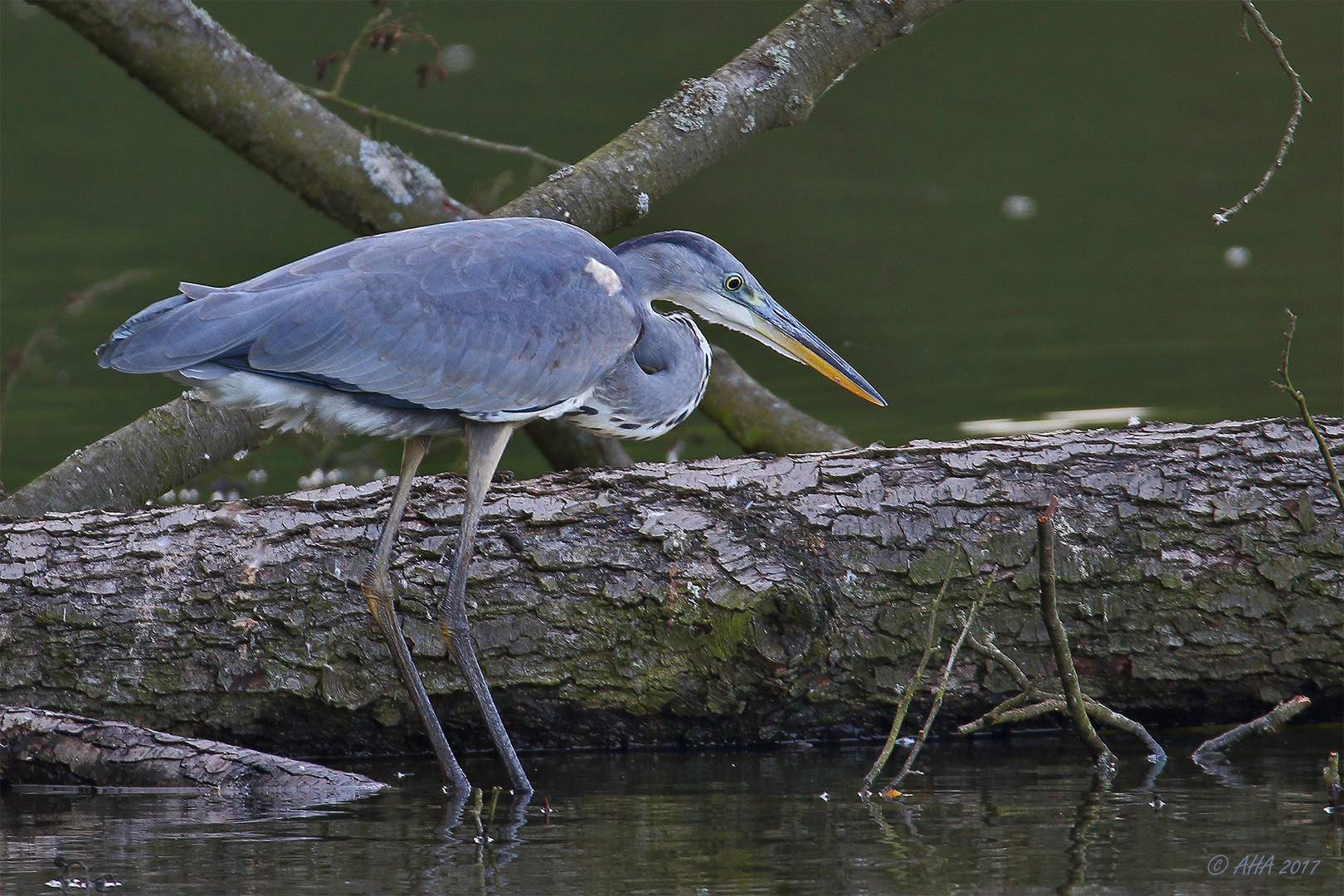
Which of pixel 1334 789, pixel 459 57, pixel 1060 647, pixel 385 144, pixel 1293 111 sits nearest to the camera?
pixel 1334 789

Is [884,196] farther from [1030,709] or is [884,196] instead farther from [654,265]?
[1030,709]

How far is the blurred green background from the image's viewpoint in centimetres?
994

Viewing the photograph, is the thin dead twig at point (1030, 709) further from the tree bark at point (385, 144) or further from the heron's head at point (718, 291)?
the tree bark at point (385, 144)

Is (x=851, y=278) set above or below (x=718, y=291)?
above

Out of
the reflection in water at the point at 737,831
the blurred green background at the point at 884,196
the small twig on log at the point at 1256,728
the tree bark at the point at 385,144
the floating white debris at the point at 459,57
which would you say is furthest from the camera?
the floating white debris at the point at 459,57

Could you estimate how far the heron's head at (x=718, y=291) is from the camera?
17.2 ft

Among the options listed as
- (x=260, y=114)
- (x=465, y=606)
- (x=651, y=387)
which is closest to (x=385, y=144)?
(x=260, y=114)

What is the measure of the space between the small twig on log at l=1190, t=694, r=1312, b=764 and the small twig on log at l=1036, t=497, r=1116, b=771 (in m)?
0.26

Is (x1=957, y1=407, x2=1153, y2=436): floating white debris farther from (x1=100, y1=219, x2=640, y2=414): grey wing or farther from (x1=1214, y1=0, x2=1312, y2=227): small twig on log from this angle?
(x1=100, y1=219, x2=640, y2=414): grey wing

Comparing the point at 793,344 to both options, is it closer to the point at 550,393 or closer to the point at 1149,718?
the point at 550,393

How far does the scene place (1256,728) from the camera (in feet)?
14.3

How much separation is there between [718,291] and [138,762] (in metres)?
2.38

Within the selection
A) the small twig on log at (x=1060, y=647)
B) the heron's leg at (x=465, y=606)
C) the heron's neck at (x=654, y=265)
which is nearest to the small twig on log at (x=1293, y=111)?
the small twig on log at (x=1060, y=647)

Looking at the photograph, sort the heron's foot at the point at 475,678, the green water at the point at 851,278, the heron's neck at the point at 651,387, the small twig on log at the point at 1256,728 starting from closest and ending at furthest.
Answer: the green water at the point at 851,278 < the small twig on log at the point at 1256,728 < the heron's foot at the point at 475,678 < the heron's neck at the point at 651,387
